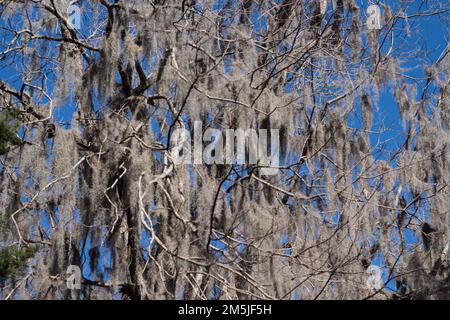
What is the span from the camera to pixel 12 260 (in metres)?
5.20

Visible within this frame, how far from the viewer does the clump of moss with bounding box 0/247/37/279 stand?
5.20m

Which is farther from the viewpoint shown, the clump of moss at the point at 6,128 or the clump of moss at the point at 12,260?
the clump of moss at the point at 6,128

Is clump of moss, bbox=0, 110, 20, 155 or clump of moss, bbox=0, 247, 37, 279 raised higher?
clump of moss, bbox=0, 110, 20, 155

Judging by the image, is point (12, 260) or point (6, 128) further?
point (6, 128)

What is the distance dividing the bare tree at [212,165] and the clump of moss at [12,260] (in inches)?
10.1

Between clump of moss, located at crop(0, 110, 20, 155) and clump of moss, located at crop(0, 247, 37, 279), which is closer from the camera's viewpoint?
clump of moss, located at crop(0, 247, 37, 279)

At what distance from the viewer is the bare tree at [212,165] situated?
552 centimetres

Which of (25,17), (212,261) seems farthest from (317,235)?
(25,17)

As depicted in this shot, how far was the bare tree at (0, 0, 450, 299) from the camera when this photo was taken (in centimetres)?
552

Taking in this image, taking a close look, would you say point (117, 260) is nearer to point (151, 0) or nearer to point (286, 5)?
point (151, 0)

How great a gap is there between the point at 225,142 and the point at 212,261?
0.96 m

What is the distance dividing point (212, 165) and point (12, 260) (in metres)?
1.38

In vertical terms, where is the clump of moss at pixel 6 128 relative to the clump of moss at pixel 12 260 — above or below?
above

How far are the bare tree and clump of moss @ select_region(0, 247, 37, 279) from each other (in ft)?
0.84
